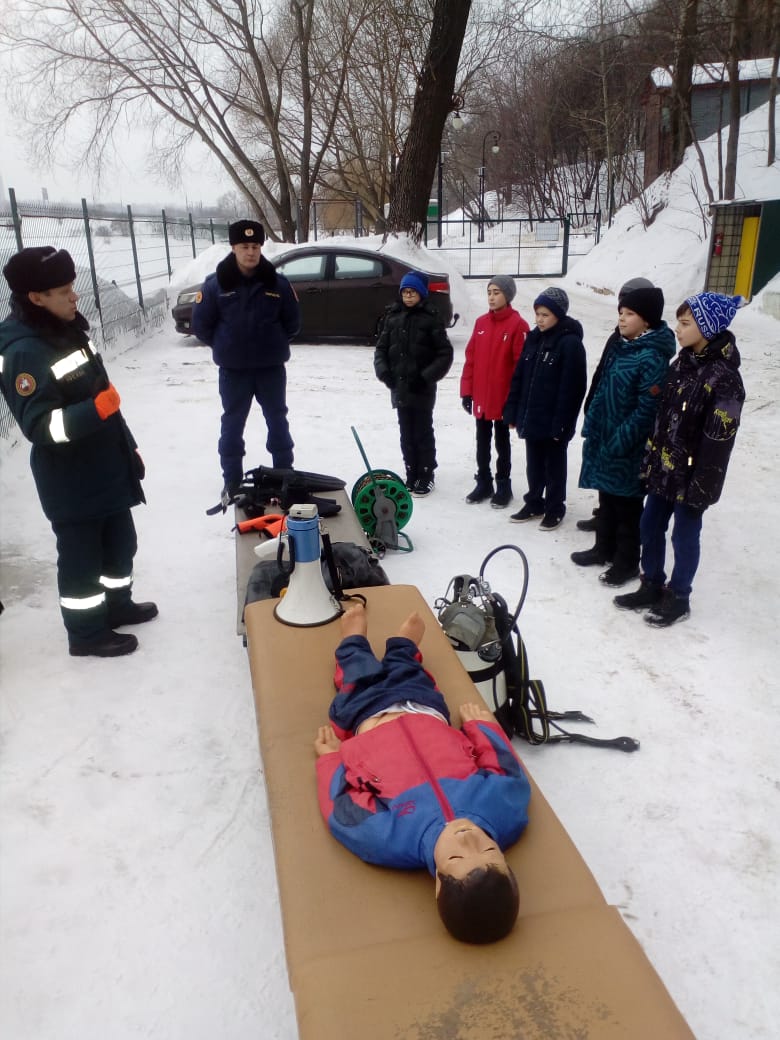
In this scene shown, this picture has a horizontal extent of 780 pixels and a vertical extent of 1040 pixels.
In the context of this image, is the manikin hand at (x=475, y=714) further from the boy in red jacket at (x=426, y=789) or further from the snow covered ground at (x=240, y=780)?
the snow covered ground at (x=240, y=780)

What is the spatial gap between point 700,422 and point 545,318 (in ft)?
4.69

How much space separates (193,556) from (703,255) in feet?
47.6

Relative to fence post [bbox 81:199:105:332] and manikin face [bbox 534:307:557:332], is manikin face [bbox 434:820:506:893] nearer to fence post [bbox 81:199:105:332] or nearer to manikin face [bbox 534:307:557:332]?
manikin face [bbox 534:307:557:332]

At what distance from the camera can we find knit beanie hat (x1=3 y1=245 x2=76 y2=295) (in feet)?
9.86

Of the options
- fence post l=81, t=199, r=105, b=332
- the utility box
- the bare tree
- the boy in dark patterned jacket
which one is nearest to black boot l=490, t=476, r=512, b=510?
the boy in dark patterned jacket

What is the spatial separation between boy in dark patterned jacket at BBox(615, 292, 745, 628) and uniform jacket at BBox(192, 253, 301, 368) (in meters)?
2.56

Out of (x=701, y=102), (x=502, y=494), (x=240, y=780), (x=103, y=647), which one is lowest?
(x=240, y=780)

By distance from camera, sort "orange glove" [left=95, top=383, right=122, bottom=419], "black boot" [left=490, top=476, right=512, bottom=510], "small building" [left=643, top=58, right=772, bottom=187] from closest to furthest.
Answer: "orange glove" [left=95, top=383, right=122, bottom=419] → "black boot" [left=490, top=476, right=512, bottom=510] → "small building" [left=643, top=58, right=772, bottom=187]

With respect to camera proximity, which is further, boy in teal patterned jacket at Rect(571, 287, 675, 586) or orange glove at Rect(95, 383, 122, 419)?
boy in teal patterned jacket at Rect(571, 287, 675, 586)

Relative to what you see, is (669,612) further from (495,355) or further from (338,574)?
(495,355)

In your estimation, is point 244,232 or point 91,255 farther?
point 91,255

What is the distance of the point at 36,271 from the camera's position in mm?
3010

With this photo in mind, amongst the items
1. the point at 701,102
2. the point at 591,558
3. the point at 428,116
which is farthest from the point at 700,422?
the point at 701,102

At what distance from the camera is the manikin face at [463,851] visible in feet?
5.65
